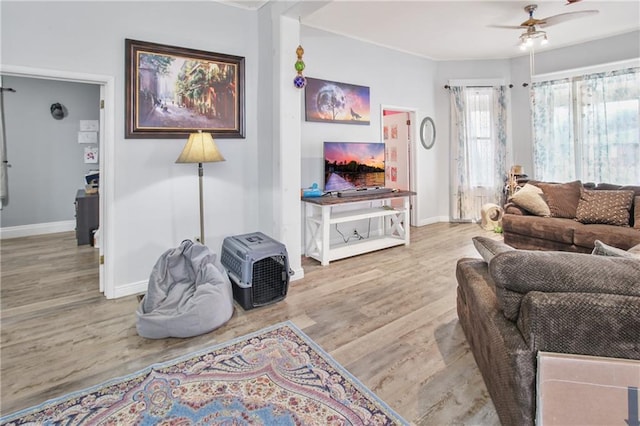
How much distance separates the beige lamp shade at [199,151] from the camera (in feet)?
9.62

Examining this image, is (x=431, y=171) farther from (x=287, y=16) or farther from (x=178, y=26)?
(x=178, y=26)

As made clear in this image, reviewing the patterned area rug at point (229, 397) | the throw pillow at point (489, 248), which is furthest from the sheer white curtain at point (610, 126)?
the patterned area rug at point (229, 397)

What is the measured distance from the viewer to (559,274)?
1.28 meters

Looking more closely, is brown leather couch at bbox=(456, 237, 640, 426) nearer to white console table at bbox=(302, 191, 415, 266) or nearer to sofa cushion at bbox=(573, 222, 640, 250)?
white console table at bbox=(302, 191, 415, 266)

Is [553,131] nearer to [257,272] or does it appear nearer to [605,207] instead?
[605,207]

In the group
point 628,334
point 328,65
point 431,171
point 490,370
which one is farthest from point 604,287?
point 431,171

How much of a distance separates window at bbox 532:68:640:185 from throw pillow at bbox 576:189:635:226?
150cm

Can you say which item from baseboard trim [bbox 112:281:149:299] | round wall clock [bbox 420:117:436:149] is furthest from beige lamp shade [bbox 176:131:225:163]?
round wall clock [bbox 420:117:436:149]

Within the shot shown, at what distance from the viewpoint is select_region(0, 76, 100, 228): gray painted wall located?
5.16 meters

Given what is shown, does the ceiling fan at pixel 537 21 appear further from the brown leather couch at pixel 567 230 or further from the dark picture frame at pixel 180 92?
the dark picture frame at pixel 180 92

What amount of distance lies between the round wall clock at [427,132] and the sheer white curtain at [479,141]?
33cm

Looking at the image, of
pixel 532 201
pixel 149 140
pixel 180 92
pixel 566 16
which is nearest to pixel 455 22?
pixel 566 16

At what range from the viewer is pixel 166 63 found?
10.3ft

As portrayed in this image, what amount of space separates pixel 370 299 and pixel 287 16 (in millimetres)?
2665
